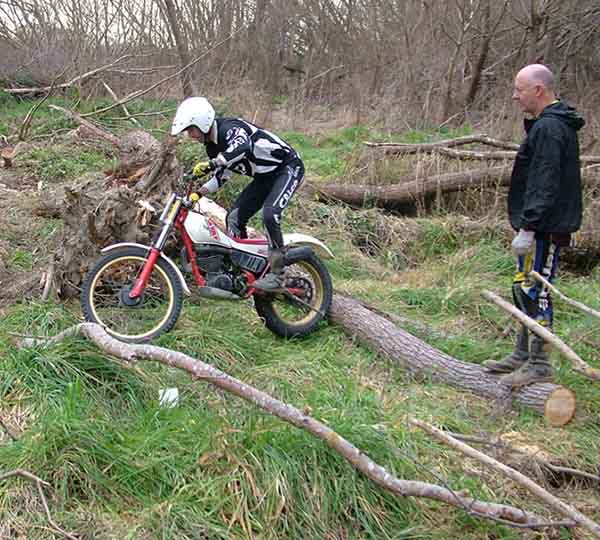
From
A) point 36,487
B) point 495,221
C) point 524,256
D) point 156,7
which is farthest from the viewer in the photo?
point 156,7

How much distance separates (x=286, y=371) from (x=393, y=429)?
1.19m

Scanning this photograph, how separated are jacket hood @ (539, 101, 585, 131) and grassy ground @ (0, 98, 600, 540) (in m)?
1.51

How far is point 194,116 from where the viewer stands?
489cm

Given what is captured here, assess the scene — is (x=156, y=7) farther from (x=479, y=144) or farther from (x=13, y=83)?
(x=479, y=144)

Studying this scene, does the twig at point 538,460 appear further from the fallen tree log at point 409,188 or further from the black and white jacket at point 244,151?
the fallen tree log at point 409,188

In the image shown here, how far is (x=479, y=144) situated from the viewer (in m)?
9.89

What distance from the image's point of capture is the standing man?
4348 mm

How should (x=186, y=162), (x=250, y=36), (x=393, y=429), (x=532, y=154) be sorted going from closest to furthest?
1. (x=393, y=429)
2. (x=532, y=154)
3. (x=186, y=162)
4. (x=250, y=36)

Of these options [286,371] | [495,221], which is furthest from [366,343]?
[495,221]

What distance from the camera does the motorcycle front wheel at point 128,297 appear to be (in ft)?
15.8

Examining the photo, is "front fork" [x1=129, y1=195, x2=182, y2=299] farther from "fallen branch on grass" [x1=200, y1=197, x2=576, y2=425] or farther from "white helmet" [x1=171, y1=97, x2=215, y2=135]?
Answer: "fallen branch on grass" [x1=200, y1=197, x2=576, y2=425]

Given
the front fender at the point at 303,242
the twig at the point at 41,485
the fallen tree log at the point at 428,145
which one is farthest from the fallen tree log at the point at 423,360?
the fallen tree log at the point at 428,145

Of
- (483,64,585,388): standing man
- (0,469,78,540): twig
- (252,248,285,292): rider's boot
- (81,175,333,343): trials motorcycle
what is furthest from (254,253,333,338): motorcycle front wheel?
(0,469,78,540): twig

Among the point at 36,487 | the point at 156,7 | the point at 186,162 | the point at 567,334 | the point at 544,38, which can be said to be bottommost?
the point at 567,334
